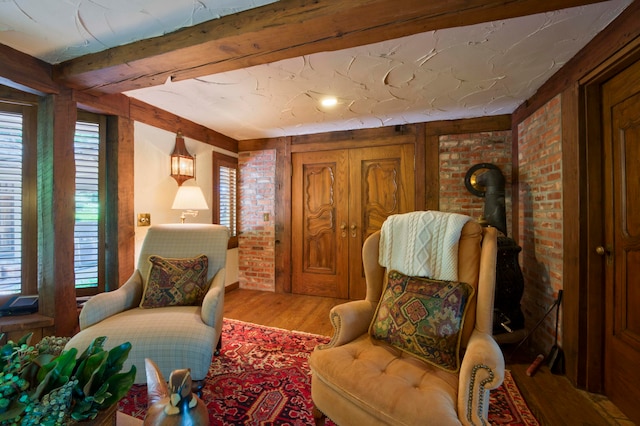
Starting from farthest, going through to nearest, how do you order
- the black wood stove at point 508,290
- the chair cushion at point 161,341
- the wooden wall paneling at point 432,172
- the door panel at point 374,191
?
the door panel at point 374,191 → the wooden wall paneling at point 432,172 → the black wood stove at point 508,290 → the chair cushion at point 161,341

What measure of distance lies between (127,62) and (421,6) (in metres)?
1.77

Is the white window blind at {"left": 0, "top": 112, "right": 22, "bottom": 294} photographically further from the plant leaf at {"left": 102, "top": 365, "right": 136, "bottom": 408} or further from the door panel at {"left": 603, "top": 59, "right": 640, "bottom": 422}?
the door panel at {"left": 603, "top": 59, "right": 640, "bottom": 422}

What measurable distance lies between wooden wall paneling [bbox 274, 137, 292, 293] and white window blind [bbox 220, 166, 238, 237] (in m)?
0.65

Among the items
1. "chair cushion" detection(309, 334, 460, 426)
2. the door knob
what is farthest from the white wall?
the door knob

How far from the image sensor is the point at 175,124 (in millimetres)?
3072

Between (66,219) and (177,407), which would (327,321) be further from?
(66,219)

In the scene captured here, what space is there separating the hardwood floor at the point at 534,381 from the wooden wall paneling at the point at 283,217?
465 millimetres

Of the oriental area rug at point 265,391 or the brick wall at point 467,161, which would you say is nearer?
the oriental area rug at point 265,391

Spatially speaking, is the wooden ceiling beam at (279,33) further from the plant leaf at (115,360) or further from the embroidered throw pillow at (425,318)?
the plant leaf at (115,360)

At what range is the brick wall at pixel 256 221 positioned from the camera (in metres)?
3.91

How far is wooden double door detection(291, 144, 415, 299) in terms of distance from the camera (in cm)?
341

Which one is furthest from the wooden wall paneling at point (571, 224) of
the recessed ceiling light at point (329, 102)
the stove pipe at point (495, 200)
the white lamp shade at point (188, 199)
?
the white lamp shade at point (188, 199)

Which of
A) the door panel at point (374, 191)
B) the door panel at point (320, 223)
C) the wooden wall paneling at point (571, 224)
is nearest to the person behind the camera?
the wooden wall paneling at point (571, 224)

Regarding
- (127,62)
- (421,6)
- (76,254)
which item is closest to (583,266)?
(421,6)
